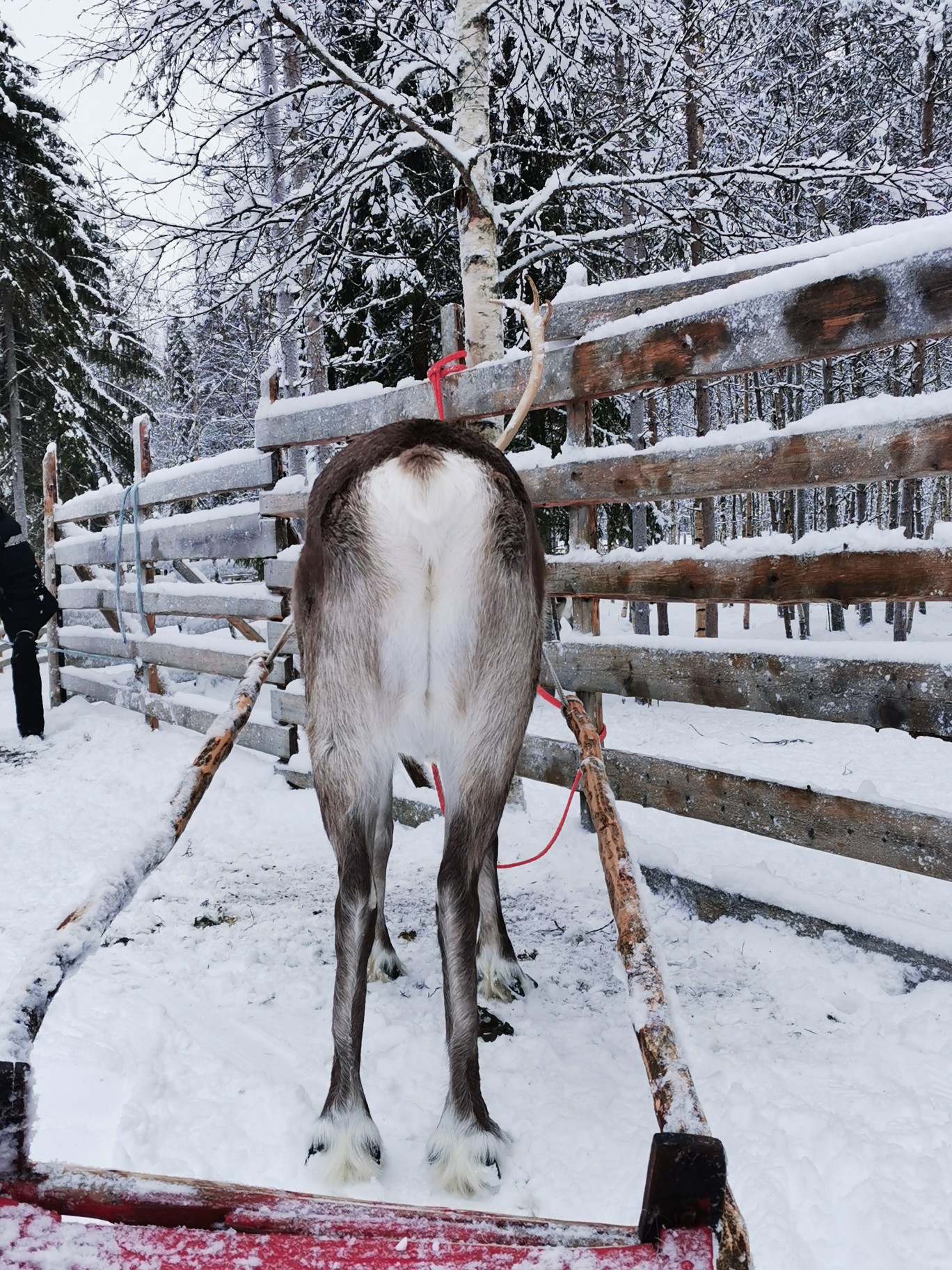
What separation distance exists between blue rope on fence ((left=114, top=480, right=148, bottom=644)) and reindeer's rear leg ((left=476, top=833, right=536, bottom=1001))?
16.5 feet

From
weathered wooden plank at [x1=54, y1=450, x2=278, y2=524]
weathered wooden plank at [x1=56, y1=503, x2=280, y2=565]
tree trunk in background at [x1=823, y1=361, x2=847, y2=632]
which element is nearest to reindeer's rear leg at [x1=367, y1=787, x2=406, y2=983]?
weathered wooden plank at [x1=56, y1=503, x2=280, y2=565]

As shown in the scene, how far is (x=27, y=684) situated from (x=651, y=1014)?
7.26 meters

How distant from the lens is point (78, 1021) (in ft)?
7.87

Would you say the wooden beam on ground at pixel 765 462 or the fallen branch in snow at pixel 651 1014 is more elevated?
the wooden beam on ground at pixel 765 462

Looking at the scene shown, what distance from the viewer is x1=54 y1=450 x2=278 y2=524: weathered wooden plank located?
204 inches

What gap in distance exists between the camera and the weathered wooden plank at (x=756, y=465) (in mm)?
2383

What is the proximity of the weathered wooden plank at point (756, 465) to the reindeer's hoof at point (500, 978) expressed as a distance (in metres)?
1.89

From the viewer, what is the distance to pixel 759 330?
8.86ft

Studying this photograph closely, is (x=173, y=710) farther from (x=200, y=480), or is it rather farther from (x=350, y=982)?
(x=350, y=982)

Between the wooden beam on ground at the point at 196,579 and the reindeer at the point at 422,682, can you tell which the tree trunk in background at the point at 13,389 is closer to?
the wooden beam on ground at the point at 196,579

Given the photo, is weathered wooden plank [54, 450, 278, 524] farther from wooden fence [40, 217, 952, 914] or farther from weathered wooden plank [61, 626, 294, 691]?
weathered wooden plank [61, 626, 294, 691]

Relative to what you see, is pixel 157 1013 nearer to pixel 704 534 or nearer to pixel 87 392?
pixel 704 534

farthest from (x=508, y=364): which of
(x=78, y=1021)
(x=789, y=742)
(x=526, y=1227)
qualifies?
(x=789, y=742)

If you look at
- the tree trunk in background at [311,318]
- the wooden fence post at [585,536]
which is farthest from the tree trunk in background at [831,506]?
the wooden fence post at [585,536]
